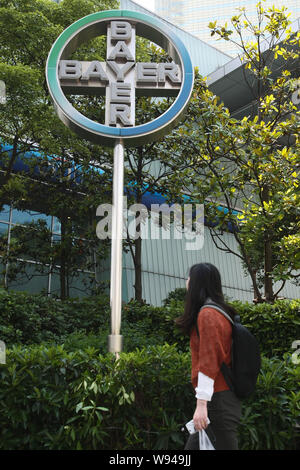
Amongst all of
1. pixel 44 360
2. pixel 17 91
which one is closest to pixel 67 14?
pixel 17 91

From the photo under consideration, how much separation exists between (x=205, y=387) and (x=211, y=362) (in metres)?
0.15

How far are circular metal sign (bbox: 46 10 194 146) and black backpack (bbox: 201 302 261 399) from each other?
3503mm

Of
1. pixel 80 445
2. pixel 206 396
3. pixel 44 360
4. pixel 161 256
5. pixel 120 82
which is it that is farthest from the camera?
pixel 161 256

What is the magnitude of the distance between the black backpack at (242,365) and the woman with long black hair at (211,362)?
3 cm

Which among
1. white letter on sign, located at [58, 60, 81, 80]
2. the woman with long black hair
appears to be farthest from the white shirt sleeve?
white letter on sign, located at [58, 60, 81, 80]

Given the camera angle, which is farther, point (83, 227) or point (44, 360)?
point (83, 227)

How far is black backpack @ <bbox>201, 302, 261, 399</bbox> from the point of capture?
272cm

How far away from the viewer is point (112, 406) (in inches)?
138

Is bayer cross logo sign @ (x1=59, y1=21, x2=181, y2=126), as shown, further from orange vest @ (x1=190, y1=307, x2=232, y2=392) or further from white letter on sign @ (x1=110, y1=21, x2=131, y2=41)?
orange vest @ (x1=190, y1=307, x2=232, y2=392)

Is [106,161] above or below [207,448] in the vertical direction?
above

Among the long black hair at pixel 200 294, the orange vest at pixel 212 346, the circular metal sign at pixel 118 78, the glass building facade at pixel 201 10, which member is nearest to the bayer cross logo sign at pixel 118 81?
the circular metal sign at pixel 118 78

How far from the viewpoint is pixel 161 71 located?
19.4 ft

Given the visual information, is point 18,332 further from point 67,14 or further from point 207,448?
point 67,14

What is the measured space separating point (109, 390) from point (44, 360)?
595mm
